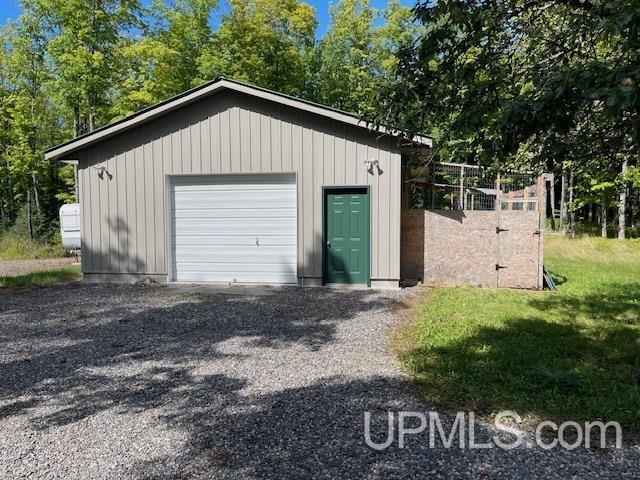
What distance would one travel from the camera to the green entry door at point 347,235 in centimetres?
866

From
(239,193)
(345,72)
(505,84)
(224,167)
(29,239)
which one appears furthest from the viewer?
(345,72)

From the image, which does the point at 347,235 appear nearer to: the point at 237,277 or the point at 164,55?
the point at 237,277

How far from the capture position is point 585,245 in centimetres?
1630

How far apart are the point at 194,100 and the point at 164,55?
33.6ft

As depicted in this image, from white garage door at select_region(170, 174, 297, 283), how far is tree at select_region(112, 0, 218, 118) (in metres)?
10.1

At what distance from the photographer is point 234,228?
9.36 meters

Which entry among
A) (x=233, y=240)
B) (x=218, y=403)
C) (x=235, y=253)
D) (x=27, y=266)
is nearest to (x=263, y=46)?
(x=27, y=266)

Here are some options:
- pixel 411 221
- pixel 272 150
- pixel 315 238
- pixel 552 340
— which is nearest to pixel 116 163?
pixel 272 150

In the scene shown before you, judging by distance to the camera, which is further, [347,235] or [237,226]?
[237,226]

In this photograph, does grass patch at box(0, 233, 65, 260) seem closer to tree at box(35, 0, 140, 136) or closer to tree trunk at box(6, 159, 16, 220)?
tree at box(35, 0, 140, 136)

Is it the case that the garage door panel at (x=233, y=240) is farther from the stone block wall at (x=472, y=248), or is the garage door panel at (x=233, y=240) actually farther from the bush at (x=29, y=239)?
the bush at (x=29, y=239)

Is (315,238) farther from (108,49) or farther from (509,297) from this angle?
(108,49)

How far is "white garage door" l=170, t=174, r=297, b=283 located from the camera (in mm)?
9125

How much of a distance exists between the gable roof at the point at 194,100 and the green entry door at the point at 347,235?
140 cm
